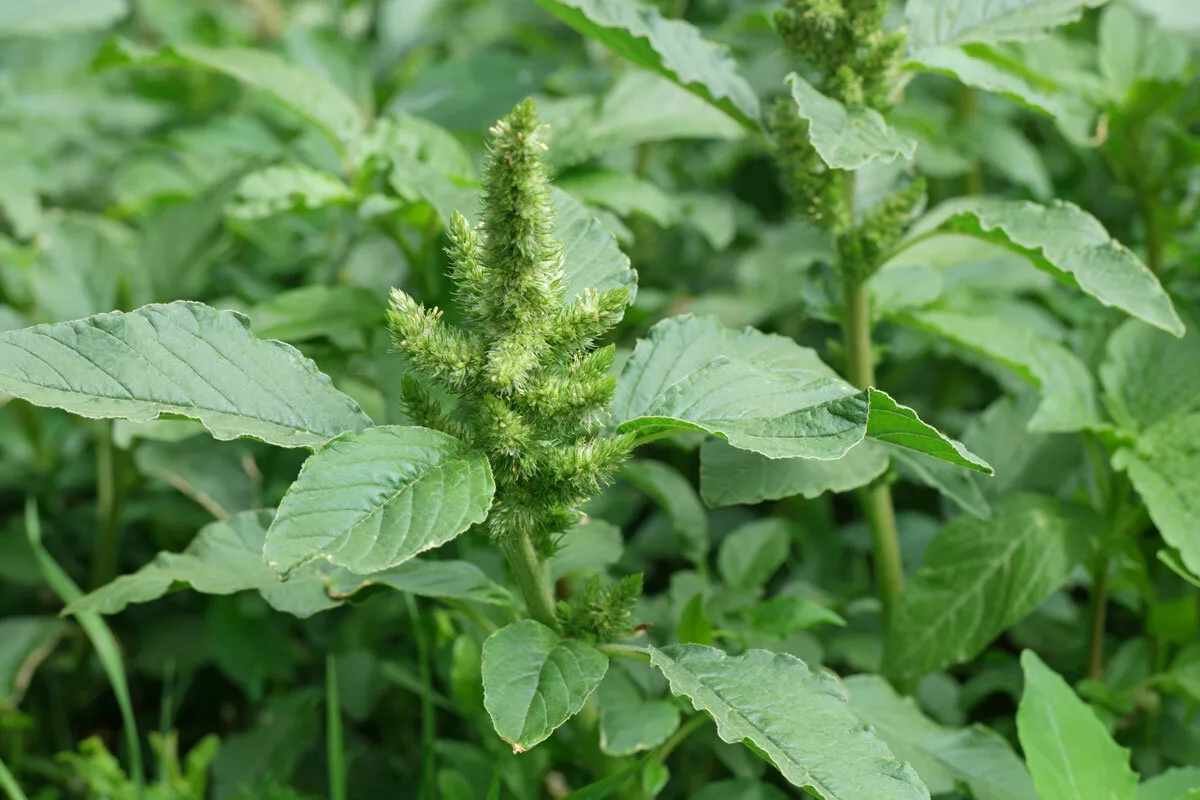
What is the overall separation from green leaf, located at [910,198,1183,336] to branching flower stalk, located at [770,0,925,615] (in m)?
0.09

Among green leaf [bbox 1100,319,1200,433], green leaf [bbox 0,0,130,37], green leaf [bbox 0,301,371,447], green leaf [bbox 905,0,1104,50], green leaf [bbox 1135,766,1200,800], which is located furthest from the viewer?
green leaf [bbox 0,0,130,37]

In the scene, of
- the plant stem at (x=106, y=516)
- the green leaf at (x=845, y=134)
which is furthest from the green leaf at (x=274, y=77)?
→ the green leaf at (x=845, y=134)

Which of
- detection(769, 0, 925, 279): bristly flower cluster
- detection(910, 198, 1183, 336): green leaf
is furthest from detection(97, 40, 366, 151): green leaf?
detection(910, 198, 1183, 336): green leaf

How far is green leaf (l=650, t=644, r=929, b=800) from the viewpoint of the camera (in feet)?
2.88

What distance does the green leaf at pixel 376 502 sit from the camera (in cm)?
80

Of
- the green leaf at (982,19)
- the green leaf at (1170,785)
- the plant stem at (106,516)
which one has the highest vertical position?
the green leaf at (982,19)

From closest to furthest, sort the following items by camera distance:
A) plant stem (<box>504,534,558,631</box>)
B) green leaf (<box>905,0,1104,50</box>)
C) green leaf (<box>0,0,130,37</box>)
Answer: plant stem (<box>504,534,558,631</box>) → green leaf (<box>905,0,1104,50</box>) → green leaf (<box>0,0,130,37</box>)

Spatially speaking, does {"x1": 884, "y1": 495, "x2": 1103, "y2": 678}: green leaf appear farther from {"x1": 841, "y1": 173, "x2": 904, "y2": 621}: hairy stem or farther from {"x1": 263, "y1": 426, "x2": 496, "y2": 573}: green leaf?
{"x1": 263, "y1": 426, "x2": 496, "y2": 573}: green leaf

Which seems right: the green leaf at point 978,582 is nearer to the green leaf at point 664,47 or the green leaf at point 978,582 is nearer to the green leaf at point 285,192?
the green leaf at point 664,47

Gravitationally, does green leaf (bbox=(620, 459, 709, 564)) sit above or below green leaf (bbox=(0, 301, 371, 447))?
below

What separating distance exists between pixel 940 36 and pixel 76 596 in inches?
53.1

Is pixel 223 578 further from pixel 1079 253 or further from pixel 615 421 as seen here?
pixel 1079 253

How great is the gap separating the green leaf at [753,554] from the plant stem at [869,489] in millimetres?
150

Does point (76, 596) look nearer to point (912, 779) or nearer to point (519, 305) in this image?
point (519, 305)
